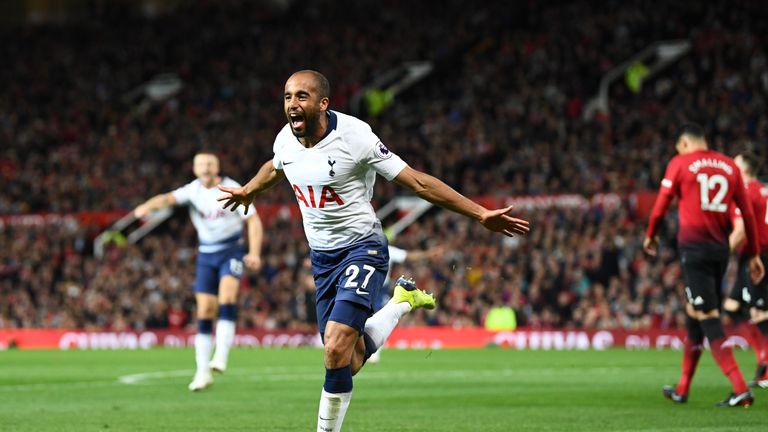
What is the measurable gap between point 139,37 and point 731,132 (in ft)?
95.2

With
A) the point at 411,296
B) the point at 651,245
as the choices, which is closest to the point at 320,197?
the point at 411,296

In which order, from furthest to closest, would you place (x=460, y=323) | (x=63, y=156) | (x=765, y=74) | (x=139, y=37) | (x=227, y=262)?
(x=139, y=37)
(x=63, y=156)
(x=765, y=74)
(x=460, y=323)
(x=227, y=262)

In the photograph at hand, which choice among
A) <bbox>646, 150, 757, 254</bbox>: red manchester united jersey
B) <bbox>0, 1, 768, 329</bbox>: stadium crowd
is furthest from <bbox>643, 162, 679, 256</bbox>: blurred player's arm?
<bbox>0, 1, 768, 329</bbox>: stadium crowd

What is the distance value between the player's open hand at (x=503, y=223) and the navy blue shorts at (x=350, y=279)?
92 centimetres

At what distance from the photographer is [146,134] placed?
141 ft

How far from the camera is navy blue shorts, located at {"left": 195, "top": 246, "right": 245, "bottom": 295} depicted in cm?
1512

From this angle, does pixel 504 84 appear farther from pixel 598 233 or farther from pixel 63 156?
pixel 63 156

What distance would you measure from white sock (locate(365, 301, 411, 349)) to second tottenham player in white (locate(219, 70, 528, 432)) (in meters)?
0.26

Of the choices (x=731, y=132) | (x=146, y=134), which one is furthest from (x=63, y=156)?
(x=731, y=132)

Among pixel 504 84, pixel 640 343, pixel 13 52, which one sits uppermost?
pixel 13 52

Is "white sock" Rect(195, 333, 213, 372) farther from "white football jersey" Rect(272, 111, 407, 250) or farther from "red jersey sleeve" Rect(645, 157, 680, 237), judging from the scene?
"white football jersey" Rect(272, 111, 407, 250)

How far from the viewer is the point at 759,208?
1397 cm

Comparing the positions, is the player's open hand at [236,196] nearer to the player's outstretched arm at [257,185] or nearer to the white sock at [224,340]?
the player's outstretched arm at [257,185]

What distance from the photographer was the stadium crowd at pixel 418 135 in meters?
29.4
